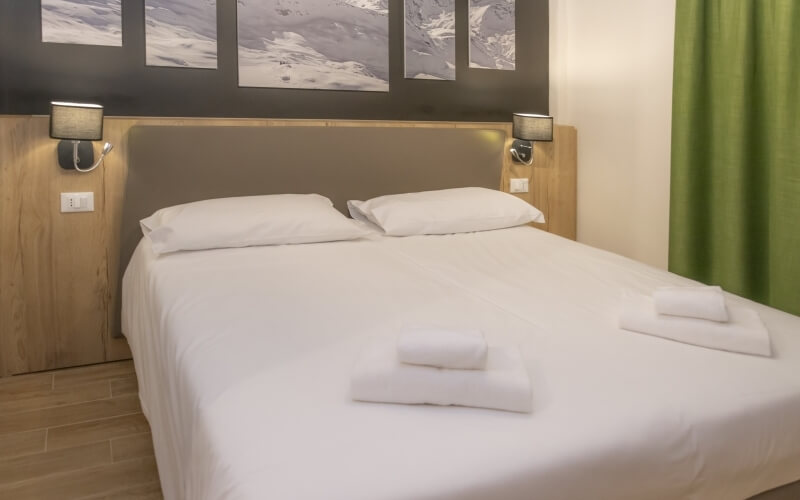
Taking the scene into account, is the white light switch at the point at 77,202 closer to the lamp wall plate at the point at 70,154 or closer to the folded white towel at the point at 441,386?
the lamp wall plate at the point at 70,154

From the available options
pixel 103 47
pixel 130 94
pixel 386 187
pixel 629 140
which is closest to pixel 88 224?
pixel 130 94

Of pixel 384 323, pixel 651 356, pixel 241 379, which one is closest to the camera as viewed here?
A: pixel 241 379

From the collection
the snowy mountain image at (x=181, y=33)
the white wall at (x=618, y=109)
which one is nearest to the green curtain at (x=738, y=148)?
the white wall at (x=618, y=109)

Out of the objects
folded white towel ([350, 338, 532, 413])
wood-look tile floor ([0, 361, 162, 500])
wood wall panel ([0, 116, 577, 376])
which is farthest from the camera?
wood wall panel ([0, 116, 577, 376])

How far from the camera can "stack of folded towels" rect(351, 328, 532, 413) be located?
3.48ft

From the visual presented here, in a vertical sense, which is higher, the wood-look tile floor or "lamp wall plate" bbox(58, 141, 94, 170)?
"lamp wall plate" bbox(58, 141, 94, 170)

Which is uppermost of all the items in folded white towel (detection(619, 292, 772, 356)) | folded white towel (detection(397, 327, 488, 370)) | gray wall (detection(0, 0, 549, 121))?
gray wall (detection(0, 0, 549, 121))

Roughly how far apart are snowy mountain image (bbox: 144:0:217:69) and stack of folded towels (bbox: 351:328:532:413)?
2215mm

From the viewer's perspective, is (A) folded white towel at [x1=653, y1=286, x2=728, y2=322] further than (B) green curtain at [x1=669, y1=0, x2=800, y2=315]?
No

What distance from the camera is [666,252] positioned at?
319 centimetres

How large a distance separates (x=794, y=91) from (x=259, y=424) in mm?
2483

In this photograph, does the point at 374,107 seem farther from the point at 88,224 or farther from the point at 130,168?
the point at 88,224

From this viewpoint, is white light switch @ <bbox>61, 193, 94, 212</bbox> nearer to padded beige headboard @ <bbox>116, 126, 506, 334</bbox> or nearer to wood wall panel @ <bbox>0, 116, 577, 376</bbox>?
wood wall panel @ <bbox>0, 116, 577, 376</bbox>

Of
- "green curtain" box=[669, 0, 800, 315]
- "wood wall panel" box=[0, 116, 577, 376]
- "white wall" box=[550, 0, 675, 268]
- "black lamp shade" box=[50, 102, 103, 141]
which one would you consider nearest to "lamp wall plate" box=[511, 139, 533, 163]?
"white wall" box=[550, 0, 675, 268]
